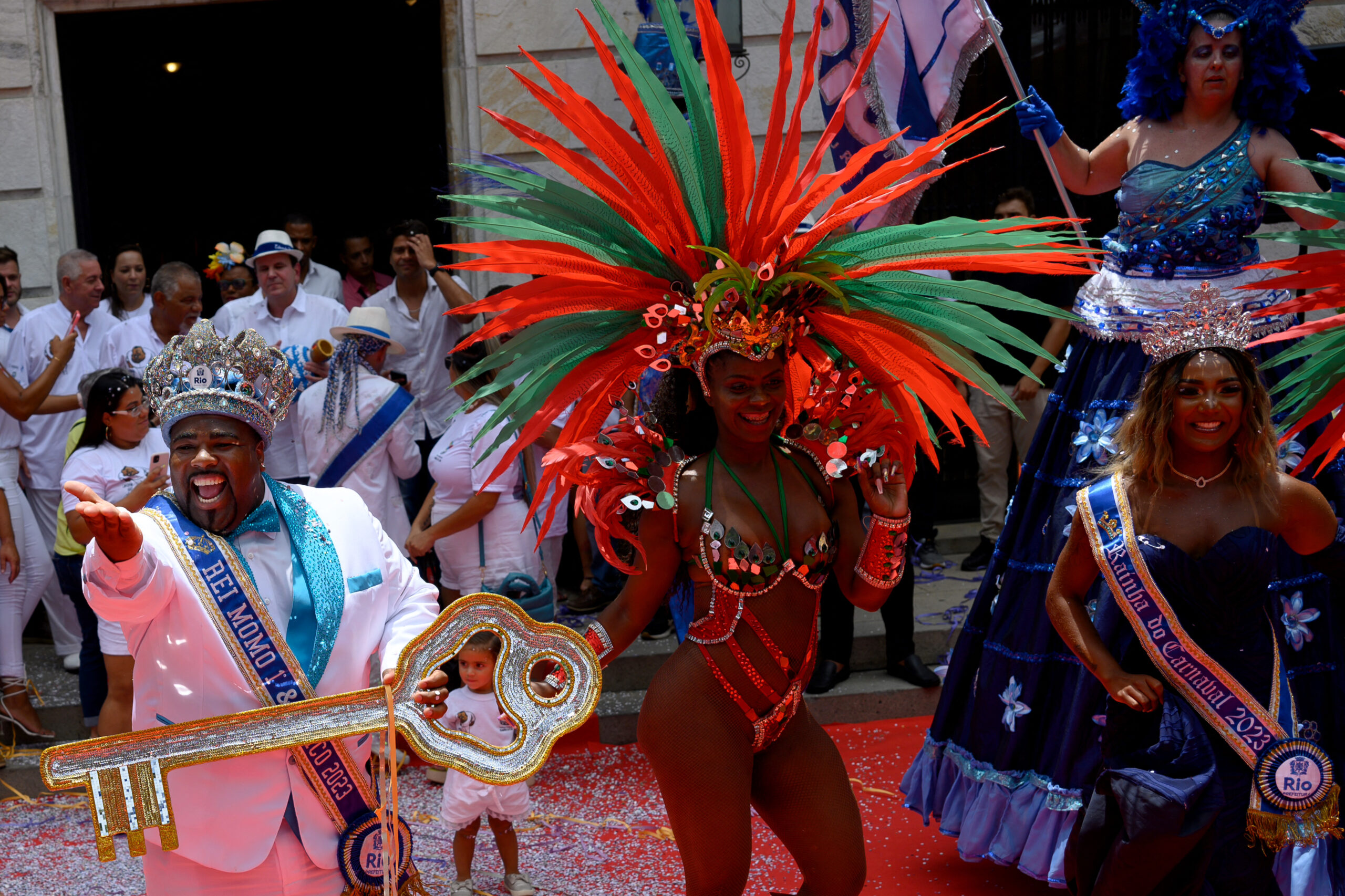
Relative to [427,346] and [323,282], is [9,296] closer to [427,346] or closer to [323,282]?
[323,282]

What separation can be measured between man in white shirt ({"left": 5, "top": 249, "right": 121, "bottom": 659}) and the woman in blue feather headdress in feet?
15.0

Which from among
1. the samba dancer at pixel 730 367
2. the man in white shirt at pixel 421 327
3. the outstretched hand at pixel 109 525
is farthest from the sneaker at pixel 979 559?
the outstretched hand at pixel 109 525

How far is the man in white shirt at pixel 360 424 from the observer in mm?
5766

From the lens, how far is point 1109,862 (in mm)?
3336

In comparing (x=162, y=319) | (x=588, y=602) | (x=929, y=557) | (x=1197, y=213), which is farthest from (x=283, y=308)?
(x=1197, y=213)

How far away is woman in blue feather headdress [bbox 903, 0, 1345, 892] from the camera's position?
4.11 m

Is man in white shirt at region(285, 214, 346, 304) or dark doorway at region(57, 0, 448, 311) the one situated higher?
dark doorway at region(57, 0, 448, 311)

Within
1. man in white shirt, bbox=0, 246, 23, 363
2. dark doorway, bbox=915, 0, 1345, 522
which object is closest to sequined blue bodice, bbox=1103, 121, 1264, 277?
dark doorway, bbox=915, 0, 1345, 522

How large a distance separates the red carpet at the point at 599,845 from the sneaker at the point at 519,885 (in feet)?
0.21

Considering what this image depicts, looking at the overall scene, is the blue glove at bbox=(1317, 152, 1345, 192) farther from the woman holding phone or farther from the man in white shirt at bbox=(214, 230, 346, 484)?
the man in white shirt at bbox=(214, 230, 346, 484)

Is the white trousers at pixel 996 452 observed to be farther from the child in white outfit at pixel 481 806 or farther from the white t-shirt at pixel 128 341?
the white t-shirt at pixel 128 341

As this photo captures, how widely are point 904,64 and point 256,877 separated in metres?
3.33

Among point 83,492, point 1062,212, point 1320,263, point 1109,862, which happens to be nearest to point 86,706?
point 83,492

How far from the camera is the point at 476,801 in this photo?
4.35 metres
